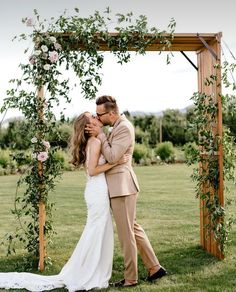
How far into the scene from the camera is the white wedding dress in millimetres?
4824

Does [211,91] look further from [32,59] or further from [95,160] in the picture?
[32,59]

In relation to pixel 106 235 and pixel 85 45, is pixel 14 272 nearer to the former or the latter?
pixel 106 235

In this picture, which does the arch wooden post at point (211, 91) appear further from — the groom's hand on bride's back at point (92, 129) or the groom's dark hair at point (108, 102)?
the groom's hand on bride's back at point (92, 129)

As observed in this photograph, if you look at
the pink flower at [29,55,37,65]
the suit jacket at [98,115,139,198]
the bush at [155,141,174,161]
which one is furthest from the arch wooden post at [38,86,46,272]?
the bush at [155,141,174,161]

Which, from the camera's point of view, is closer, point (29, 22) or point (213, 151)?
point (29, 22)

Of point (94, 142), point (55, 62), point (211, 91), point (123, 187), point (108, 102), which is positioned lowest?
point (123, 187)

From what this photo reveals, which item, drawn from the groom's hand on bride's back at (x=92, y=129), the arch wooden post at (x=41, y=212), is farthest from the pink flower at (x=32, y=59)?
the groom's hand on bride's back at (x=92, y=129)

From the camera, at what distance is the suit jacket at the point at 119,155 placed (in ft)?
15.6

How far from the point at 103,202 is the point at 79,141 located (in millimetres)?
591

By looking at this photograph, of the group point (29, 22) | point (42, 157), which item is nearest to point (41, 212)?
point (42, 157)

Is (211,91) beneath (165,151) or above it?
above

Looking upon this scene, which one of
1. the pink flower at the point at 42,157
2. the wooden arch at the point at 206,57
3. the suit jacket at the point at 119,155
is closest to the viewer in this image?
the suit jacket at the point at 119,155

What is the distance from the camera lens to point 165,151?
19.3 meters

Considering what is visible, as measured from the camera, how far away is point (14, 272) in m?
5.34
